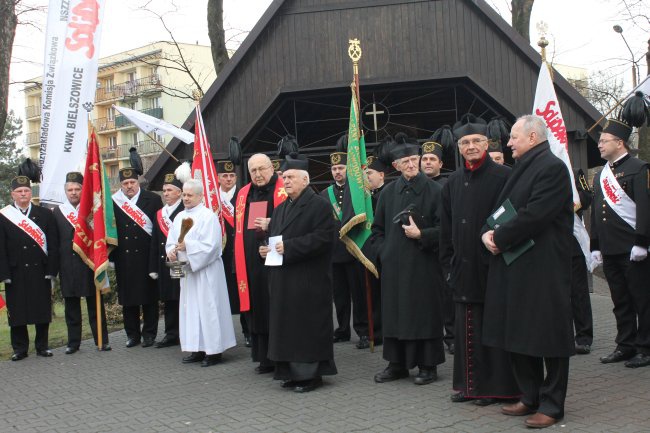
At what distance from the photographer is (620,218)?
23.2ft

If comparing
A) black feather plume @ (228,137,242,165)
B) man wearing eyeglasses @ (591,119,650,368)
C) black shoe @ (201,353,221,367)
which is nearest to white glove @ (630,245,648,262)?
man wearing eyeglasses @ (591,119,650,368)

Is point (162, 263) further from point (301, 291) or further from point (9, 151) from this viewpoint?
point (9, 151)

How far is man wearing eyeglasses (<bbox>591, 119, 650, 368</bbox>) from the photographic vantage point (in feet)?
22.6

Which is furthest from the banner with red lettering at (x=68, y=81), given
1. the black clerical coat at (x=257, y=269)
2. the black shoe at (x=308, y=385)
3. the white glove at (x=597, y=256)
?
the white glove at (x=597, y=256)

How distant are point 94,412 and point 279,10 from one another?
9312mm

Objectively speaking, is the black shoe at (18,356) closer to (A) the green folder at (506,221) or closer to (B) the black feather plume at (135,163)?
(B) the black feather plume at (135,163)

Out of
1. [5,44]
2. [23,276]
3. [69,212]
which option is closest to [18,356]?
[23,276]

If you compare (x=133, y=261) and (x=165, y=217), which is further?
(x=133, y=261)

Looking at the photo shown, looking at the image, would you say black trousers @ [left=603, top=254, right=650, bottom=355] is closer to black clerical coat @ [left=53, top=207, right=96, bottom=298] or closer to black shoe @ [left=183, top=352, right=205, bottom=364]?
black shoe @ [left=183, top=352, right=205, bottom=364]

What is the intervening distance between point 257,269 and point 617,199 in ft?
12.2

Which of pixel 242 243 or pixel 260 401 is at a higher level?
pixel 242 243

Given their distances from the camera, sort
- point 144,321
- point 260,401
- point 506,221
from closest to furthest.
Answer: point 506,221, point 260,401, point 144,321

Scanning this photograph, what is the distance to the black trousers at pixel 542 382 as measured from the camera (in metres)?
5.16

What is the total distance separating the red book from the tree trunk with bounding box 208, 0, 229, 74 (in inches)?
427
